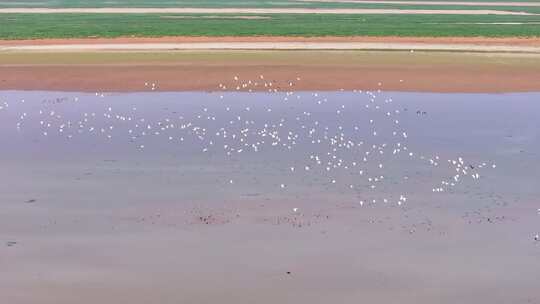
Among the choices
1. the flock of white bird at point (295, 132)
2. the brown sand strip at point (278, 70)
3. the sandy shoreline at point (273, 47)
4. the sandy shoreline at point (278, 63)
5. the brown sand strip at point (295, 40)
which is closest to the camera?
the flock of white bird at point (295, 132)

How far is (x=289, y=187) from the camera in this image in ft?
66.1

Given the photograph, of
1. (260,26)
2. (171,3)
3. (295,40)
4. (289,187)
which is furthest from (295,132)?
(171,3)

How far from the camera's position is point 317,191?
65.1 feet

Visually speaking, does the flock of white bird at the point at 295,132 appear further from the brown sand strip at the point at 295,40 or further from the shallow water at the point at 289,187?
the brown sand strip at the point at 295,40

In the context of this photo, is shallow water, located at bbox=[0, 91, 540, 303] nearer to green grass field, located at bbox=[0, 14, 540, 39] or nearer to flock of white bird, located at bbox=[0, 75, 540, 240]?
flock of white bird, located at bbox=[0, 75, 540, 240]

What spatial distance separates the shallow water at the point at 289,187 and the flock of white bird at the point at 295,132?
2.8 inches

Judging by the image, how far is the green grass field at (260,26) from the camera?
226 feet

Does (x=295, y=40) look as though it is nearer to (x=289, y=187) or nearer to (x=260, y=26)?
(x=260, y=26)

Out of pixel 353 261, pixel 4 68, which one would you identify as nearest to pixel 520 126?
pixel 353 261

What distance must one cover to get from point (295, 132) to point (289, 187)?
7.13 m

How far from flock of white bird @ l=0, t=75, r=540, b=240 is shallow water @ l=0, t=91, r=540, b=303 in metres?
0.07

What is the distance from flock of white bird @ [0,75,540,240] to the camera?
21.9m

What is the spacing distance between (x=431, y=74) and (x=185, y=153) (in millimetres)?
21612

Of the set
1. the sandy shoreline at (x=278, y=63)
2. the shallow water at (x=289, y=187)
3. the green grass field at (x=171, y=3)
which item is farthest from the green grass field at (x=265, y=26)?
the shallow water at (x=289, y=187)
